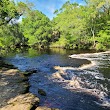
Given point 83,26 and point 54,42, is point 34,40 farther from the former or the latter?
point 83,26

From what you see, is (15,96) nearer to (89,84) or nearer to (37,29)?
(89,84)

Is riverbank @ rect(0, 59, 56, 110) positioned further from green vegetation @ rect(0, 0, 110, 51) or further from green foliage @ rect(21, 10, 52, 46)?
green foliage @ rect(21, 10, 52, 46)

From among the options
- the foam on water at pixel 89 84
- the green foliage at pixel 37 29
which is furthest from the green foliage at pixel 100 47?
the foam on water at pixel 89 84

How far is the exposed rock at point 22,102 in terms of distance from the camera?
13234 millimetres

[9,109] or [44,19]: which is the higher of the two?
[44,19]

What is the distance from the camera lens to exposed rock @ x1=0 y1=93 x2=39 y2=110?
13.2 m

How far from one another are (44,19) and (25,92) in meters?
61.1

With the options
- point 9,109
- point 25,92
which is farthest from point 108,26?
point 9,109

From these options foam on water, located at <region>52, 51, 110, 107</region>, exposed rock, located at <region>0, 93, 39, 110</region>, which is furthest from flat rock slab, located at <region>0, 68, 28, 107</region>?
foam on water, located at <region>52, 51, 110, 107</region>

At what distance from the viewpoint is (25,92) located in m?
17.0

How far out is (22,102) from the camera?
46.5 ft

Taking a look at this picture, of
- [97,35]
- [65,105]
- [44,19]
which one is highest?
[44,19]

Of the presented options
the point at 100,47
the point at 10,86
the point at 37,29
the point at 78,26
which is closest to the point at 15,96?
the point at 10,86

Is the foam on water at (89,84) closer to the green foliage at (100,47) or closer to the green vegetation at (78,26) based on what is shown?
the green vegetation at (78,26)
